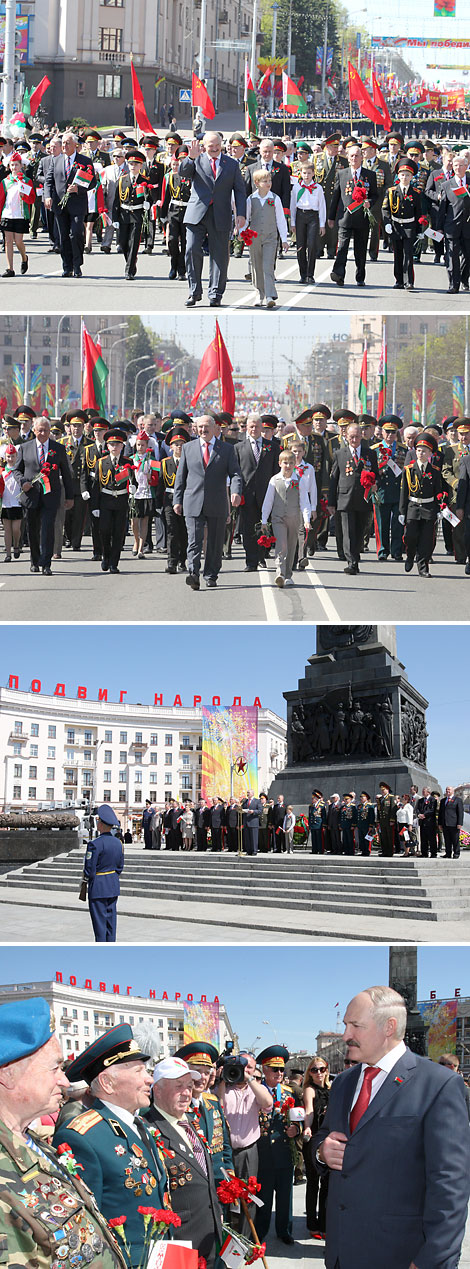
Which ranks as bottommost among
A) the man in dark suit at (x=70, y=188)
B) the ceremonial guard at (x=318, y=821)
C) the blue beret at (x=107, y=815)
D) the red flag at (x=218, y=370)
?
the ceremonial guard at (x=318, y=821)

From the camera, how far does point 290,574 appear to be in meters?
13.2

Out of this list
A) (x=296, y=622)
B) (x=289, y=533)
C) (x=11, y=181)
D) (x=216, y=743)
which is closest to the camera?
(x=296, y=622)

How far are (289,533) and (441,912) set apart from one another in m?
4.39

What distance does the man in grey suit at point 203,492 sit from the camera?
40.6 ft

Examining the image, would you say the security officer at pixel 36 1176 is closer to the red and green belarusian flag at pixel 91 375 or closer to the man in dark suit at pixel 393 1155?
the man in dark suit at pixel 393 1155

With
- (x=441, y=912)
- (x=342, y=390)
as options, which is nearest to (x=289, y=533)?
(x=441, y=912)

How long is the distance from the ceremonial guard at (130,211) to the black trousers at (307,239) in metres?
2.02

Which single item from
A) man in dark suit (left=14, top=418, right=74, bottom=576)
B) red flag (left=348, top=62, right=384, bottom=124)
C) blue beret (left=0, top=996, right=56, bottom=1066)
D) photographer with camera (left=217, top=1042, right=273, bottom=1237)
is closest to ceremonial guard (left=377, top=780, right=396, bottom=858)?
man in dark suit (left=14, top=418, right=74, bottom=576)

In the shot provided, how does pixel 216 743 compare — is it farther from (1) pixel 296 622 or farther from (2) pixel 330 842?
(1) pixel 296 622

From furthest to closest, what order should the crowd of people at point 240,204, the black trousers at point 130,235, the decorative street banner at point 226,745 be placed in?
the decorative street banner at point 226,745 → the black trousers at point 130,235 → the crowd of people at point 240,204

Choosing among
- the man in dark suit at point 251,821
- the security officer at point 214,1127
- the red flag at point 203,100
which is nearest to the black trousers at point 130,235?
the man in dark suit at point 251,821

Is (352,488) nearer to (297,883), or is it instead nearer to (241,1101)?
(297,883)

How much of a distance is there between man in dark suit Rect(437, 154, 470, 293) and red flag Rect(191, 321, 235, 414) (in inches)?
126

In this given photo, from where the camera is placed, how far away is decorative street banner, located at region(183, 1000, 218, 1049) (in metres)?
17.8
